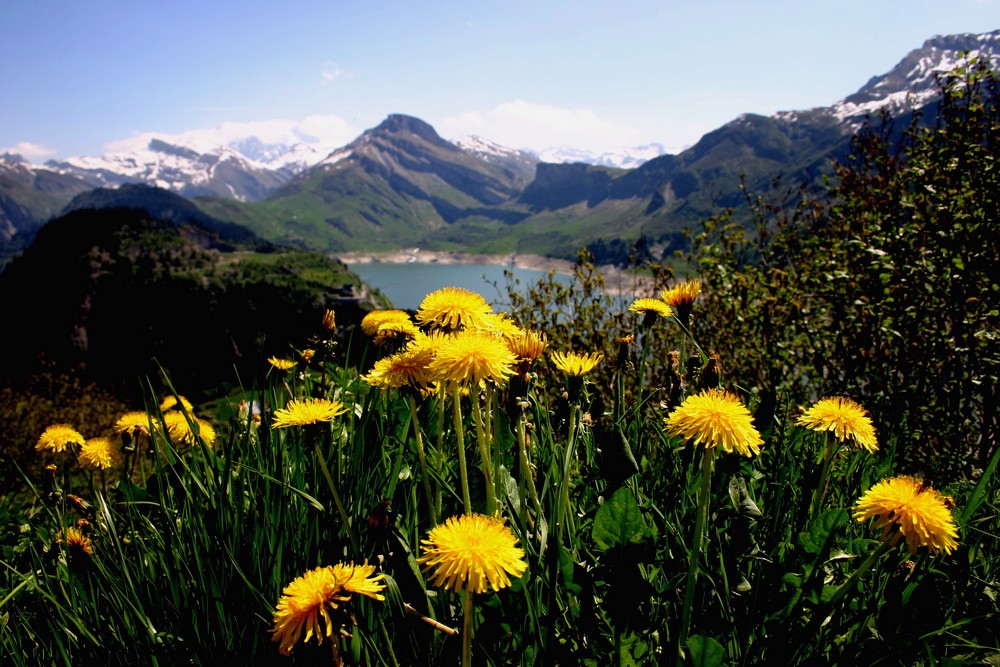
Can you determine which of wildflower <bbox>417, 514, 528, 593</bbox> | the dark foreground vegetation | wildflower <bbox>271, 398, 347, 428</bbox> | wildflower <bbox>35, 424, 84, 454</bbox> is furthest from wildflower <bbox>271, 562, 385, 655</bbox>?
wildflower <bbox>35, 424, 84, 454</bbox>

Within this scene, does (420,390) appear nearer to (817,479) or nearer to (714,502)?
(714,502)

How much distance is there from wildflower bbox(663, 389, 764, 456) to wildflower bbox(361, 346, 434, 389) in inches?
31.7

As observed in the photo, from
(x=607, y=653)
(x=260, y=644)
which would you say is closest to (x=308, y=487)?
(x=260, y=644)

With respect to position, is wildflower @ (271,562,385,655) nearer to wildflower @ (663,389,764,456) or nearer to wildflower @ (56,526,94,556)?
wildflower @ (663,389,764,456)

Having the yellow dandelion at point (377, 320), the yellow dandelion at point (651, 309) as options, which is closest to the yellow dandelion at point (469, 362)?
the yellow dandelion at point (377, 320)

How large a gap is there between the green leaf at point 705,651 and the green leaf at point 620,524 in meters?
0.30

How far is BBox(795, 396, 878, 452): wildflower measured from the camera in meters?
1.79

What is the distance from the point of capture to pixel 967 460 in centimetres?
381

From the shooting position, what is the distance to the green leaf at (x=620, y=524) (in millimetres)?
1581

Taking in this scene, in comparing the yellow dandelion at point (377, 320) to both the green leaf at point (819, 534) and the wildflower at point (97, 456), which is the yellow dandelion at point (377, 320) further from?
the green leaf at point (819, 534)

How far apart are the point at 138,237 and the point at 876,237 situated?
130m

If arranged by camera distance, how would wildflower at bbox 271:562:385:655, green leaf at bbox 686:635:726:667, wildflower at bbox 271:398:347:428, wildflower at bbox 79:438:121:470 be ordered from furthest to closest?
wildflower at bbox 79:438:121:470 → wildflower at bbox 271:398:347:428 → green leaf at bbox 686:635:726:667 → wildflower at bbox 271:562:385:655

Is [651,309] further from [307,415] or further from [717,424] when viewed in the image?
[307,415]

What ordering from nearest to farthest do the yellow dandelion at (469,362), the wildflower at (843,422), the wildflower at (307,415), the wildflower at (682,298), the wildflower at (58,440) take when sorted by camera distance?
the yellow dandelion at (469,362) → the wildflower at (307,415) → the wildflower at (843,422) → the wildflower at (682,298) → the wildflower at (58,440)
